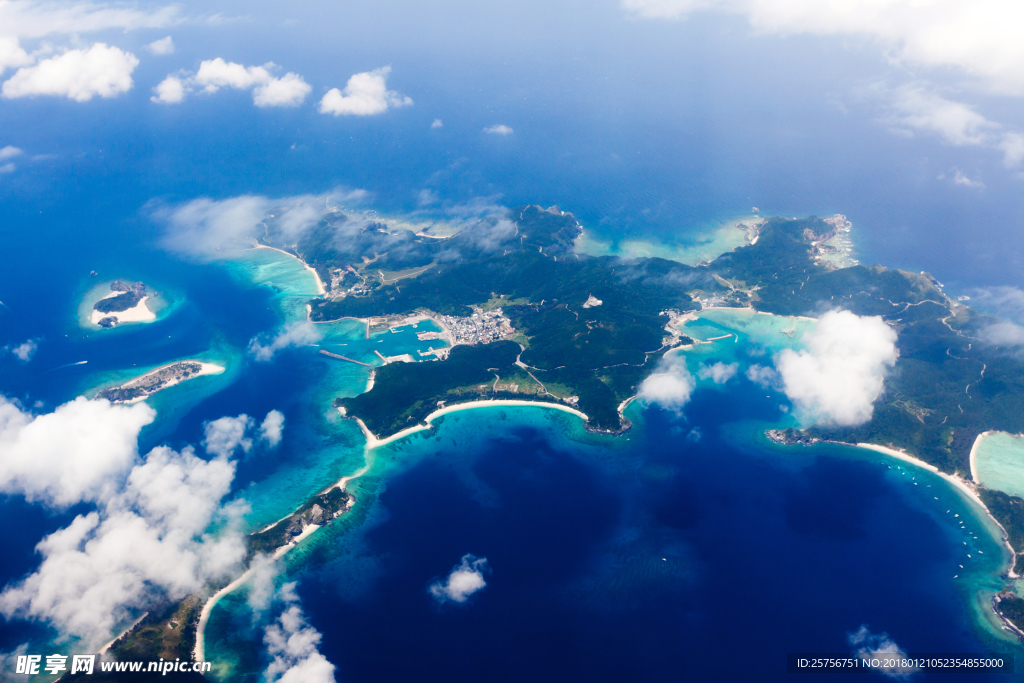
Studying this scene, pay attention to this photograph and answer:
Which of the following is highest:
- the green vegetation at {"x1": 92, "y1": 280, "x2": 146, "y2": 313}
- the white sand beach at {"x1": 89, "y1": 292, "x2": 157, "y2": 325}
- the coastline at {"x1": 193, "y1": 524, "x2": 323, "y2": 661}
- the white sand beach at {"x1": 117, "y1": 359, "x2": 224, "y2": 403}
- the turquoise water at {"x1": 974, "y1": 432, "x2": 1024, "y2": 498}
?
the green vegetation at {"x1": 92, "y1": 280, "x2": 146, "y2": 313}

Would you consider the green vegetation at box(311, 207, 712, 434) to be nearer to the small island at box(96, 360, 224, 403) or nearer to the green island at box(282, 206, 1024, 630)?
the green island at box(282, 206, 1024, 630)

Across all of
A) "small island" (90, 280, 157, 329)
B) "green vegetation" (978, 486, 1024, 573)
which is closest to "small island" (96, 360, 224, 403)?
"small island" (90, 280, 157, 329)

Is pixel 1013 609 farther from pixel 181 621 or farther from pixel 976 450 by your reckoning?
pixel 181 621

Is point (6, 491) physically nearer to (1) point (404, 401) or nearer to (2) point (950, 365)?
(1) point (404, 401)

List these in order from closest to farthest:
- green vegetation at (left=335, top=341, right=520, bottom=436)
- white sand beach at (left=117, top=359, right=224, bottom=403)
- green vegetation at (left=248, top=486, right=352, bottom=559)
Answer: green vegetation at (left=248, top=486, right=352, bottom=559) < green vegetation at (left=335, top=341, right=520, bottom=436) < white sand beach at (left=117, top=359, right=224, bottom=403)

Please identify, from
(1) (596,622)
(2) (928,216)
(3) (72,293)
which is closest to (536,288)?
(1) (596,622)

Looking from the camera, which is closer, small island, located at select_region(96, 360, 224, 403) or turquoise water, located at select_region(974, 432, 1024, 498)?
turquoise water, located at select_region(974, 432, 1024, 498)

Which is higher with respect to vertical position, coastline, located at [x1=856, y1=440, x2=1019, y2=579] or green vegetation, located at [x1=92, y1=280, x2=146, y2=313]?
green vegetation, located at [x1=92, y1=280, x2=146, y2=313]
